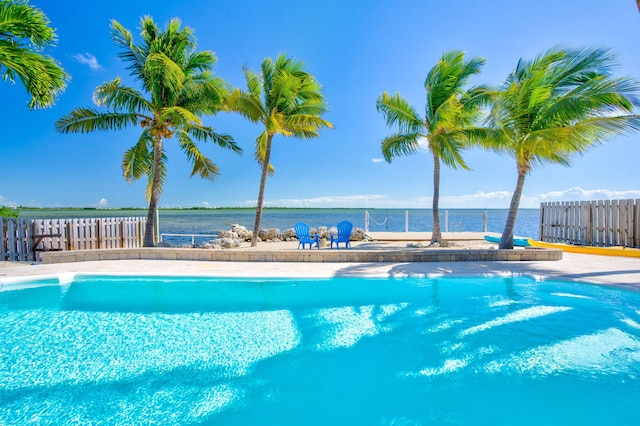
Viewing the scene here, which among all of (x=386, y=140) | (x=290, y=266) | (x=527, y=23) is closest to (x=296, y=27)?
(x=386, y=140)

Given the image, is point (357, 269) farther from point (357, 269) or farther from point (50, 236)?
point (50, 236)

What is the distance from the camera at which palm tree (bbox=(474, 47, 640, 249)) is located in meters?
7.37

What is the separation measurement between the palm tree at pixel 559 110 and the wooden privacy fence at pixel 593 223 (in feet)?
9.44

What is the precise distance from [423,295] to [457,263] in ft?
8.78

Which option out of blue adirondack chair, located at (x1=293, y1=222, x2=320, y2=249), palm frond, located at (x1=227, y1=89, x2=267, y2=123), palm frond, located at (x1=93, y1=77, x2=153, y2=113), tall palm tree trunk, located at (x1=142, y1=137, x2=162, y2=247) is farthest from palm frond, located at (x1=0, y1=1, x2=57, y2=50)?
blue adirondack chair, located at (x1=293, y1=222, x2=320, y2=249)

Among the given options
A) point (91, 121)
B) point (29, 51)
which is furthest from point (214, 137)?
point (29, 51)

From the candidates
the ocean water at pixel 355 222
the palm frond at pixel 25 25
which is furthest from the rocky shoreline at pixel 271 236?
the palm frond at pixel 25 25

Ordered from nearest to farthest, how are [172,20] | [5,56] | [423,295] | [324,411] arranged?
[324,411] → [423,295] → [5,56] → [172,20]

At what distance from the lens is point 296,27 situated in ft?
41.0

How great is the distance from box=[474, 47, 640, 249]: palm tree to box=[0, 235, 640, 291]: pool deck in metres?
1.85

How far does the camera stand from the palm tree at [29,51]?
7035 mm

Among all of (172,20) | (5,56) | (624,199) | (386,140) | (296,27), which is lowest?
(624,199)

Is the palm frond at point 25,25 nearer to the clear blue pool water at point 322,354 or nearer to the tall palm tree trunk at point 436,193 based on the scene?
the clear blue pool water at point 322,354

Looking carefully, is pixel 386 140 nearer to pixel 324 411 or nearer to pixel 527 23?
pixel 527 23
